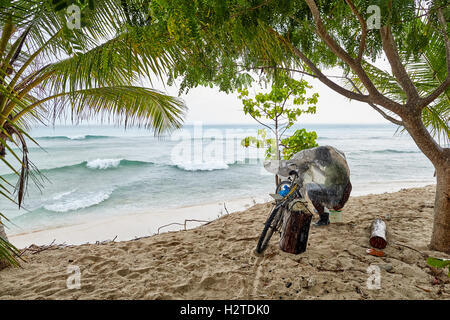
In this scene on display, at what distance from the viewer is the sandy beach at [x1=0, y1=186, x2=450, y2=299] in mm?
1868

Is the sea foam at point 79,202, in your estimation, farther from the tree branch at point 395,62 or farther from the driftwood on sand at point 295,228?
the tree branch at point 395,62

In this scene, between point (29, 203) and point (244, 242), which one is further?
point (29, 203)

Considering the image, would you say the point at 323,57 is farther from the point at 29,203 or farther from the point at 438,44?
the point at 29,203

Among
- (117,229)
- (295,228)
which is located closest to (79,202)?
(117,229)

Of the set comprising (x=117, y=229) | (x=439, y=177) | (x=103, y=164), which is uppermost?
(x=439, y=177)

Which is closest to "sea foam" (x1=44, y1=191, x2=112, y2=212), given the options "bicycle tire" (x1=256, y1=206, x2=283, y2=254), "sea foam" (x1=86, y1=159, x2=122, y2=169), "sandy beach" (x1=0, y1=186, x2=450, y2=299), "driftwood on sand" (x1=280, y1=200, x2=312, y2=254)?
"sandy beach" (x1=0, y1=186, x2=450, y2=299)

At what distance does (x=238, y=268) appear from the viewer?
7.36 feet

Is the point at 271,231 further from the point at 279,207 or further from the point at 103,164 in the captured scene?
the point at 103,164

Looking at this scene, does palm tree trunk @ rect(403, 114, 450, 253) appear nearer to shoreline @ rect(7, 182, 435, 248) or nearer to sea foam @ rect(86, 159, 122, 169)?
shoreline @ rect(7, 182, 435, 248)

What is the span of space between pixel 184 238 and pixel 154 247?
413 millimetres

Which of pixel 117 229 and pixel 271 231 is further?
pixel 117 229

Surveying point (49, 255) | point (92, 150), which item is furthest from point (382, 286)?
point (92, 150)
